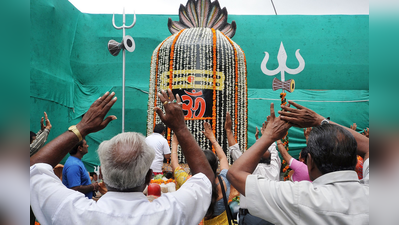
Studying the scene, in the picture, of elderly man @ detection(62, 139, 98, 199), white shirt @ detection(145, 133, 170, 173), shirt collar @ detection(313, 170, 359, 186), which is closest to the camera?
shirt collar @ detection(313, 170, 359, 186)

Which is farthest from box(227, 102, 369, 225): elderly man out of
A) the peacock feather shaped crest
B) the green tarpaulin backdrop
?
the green tarpaulin backdrop

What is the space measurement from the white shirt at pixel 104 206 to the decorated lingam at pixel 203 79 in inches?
130

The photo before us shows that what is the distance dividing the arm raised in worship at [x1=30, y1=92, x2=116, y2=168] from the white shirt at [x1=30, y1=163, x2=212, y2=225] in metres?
0.08

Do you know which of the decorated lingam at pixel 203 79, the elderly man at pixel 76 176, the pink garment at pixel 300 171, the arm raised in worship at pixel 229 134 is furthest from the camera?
the decorated lingam at pixel 203 79

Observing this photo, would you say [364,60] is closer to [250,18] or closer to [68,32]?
[250,18]

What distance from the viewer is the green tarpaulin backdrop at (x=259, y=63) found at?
7473 millimetres

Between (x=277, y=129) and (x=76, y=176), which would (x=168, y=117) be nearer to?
(x=277, y=129)

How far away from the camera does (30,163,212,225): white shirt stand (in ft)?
3.45

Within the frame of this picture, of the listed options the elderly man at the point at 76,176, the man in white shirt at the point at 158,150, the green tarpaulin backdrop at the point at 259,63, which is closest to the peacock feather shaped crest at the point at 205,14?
the man in white shirt at the point at 158,150

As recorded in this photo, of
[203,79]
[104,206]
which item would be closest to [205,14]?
[203,79]

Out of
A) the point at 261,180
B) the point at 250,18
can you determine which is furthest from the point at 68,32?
the point at 261,180

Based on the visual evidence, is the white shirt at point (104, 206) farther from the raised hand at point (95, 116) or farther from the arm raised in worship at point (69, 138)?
the raised hand at point (95, 116)

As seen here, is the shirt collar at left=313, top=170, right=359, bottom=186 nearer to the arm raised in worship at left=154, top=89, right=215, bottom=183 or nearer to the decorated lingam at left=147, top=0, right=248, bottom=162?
the arm raised in worship at left=154, top=89, right=215, bottom=183

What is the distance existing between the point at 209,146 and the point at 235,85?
3.63 feet
